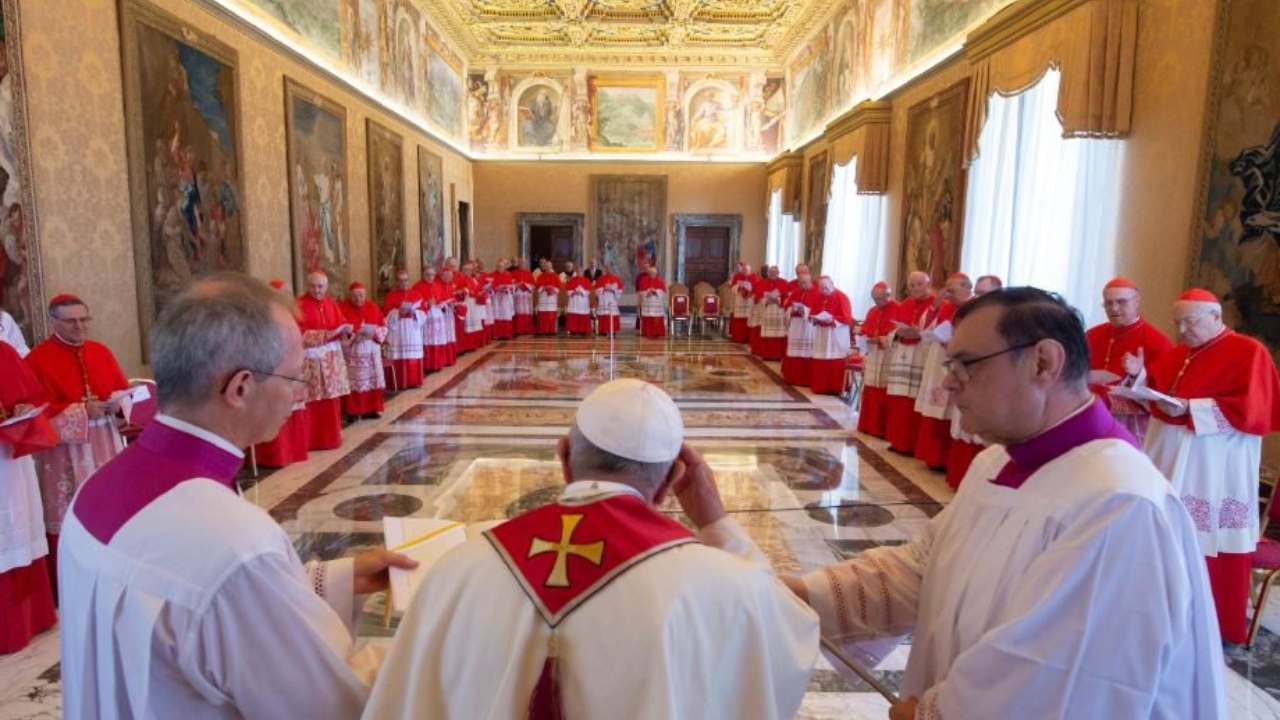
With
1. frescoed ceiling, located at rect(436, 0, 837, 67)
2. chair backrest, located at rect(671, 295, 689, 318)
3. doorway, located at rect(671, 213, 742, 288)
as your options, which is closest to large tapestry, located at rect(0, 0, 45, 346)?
frescoed ceiling, located at rect(436, 0, 837, 67)

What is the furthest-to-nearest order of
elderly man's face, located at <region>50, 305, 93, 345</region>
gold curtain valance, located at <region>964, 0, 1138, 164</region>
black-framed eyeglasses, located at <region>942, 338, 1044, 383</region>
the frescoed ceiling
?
1. the frescoed ceiling
2. gold curtain valance, located at <region>964, 0, 1138, 164</region>
3. elderly man's face, located at <region>50, 305, 93, 345</region>
4. black-framed eyeglasses, located at <region>942, 338, 1044, 383</region>

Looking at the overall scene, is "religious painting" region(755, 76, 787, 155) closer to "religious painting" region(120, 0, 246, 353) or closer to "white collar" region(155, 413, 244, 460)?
"religious painting" region(120, 0, 246, 353)

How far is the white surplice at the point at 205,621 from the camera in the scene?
54.5 inches

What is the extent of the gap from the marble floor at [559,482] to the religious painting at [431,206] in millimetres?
5340

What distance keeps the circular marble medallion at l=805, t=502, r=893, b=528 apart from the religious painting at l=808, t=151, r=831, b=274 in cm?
978

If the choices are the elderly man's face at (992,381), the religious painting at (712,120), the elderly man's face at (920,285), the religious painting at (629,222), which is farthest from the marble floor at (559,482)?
the religious painting at (712,120)

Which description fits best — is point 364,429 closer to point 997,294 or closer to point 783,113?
→ point 997,294

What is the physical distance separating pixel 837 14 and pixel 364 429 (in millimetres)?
12649

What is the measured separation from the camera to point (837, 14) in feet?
49.6

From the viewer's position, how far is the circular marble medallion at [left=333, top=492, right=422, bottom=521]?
5676mm

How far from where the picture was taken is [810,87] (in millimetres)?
17438

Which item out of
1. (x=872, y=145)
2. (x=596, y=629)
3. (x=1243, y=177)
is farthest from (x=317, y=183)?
(x=596, y=629)

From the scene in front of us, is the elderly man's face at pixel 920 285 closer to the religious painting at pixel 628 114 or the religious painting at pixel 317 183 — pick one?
the religious painting at pixel 317 183

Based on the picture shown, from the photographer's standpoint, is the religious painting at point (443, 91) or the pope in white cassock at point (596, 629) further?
the religious painting at point (443, 91)
